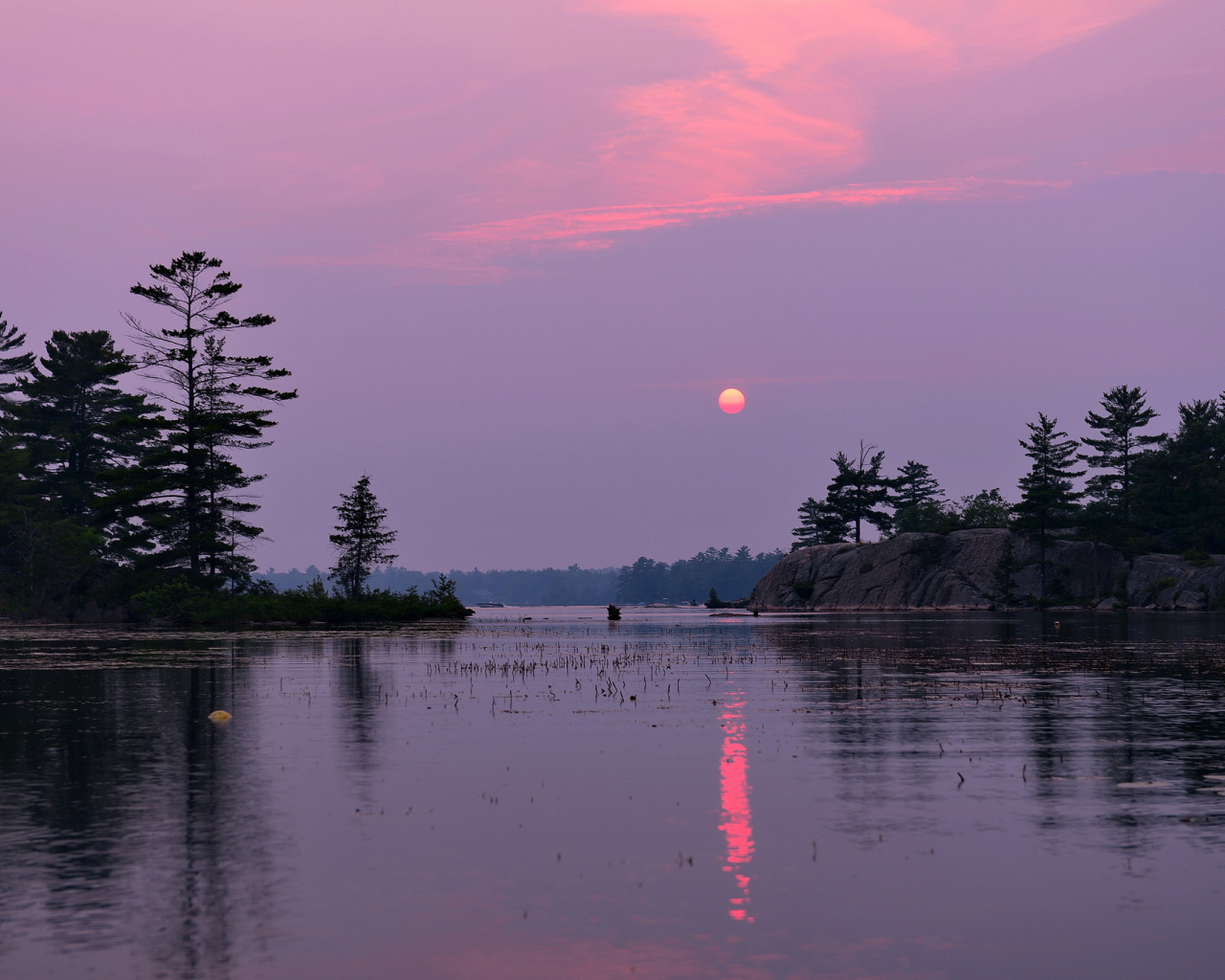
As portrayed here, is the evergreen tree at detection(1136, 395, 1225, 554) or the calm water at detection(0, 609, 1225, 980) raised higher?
the evergreen tree at detection(1136, 395, 1225, 554)

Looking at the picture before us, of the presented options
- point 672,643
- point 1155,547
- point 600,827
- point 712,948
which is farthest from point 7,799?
point 1155,547

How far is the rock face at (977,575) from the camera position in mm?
120000

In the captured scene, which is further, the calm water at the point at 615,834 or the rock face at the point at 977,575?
the rock face at the point at 977,575

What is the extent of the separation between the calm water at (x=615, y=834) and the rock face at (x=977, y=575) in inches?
3849

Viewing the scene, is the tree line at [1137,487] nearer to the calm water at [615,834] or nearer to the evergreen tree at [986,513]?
the evergreen tree at [986,513]

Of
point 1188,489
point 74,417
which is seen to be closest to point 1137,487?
point 1188,489

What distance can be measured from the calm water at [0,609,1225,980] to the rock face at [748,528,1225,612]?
9777 centimetres

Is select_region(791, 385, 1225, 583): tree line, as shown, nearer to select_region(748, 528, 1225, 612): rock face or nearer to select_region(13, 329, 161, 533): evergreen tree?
select_region(748, 528, 1225, 612): rock face

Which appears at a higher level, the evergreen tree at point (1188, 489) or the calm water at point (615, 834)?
the evergreen tree at point (1188, 489)

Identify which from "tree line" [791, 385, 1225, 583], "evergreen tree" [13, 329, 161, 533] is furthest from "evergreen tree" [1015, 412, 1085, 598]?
"evergreen tree" [13, 329, 161, 533]

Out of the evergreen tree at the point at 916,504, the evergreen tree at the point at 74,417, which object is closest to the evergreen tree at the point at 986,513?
the evergreen tree at the point at 916,504

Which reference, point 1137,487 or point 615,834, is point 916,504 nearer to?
point 1137,487

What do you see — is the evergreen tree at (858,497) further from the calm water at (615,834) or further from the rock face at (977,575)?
the calm water at (615,834)

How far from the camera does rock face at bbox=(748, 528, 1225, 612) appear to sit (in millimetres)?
120000
